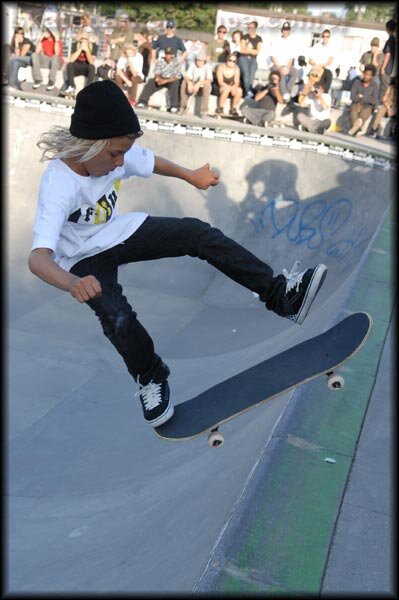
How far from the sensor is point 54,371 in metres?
9.39

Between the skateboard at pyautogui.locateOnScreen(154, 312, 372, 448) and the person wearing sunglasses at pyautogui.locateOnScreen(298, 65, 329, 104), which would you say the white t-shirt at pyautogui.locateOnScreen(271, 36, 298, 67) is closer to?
the person wearing sunglasses at pyautogui.locateOnScreen(298, 65, 329, 104)

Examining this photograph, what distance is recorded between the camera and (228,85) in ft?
51.5

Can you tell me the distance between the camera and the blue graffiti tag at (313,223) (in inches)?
465

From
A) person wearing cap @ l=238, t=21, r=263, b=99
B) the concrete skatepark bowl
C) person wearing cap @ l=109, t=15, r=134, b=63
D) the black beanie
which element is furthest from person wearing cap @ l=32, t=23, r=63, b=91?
the black beanie

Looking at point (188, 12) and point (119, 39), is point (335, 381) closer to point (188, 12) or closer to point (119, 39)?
point (119, 39)

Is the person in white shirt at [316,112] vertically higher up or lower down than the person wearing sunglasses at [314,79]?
lower down

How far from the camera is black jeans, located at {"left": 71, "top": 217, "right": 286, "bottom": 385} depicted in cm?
365

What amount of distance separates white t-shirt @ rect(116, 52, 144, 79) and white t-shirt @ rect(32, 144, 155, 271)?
40.8 feet

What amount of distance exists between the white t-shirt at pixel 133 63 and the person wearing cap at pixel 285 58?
304cm

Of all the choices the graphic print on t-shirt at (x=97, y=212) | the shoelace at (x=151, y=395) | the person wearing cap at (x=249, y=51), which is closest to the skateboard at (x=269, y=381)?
the shoelace at (x=151, y=395)

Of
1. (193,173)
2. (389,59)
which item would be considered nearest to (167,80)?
(389,59)

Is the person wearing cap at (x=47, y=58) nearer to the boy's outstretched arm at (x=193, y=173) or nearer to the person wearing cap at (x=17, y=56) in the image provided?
the person wearing cap at (x=17, y=56)

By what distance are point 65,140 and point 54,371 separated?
6308 millimetres

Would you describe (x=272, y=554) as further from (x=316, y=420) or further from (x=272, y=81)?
(x=272, y=81)
